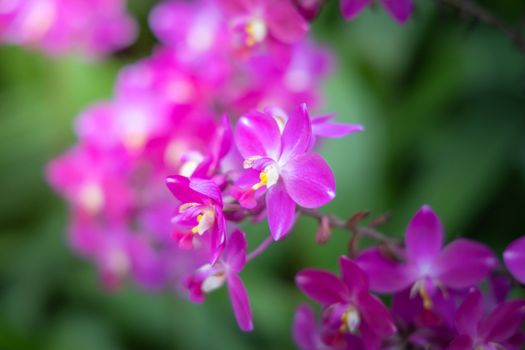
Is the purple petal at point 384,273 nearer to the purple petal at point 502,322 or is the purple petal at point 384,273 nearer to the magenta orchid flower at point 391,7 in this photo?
the purple petal at point 502,322

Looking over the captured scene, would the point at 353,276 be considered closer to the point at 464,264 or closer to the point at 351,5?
the point at 464,264

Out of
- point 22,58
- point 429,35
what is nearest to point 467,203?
point 429,35

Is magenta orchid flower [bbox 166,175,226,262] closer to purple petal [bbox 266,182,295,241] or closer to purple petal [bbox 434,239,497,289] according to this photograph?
purple petal [bbox 266,182,295,241]

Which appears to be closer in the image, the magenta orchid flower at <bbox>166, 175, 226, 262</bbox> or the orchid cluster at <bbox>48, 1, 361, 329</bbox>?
→ the magenta orchid flower at <bbox>166, 175, 226, 262</bbox>

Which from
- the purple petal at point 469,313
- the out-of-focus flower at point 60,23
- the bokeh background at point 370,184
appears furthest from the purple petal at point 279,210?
the out-of-focus flower at point 60,23

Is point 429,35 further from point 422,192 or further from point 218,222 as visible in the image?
point 218,222

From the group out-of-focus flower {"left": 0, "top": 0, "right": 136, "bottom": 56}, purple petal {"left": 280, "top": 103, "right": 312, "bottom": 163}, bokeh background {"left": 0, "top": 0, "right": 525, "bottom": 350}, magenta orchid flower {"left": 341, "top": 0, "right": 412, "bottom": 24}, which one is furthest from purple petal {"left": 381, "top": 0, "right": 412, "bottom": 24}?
out-of-focus flower {"left": 0, "top": 0, "right": 136, "bottom": 56}
